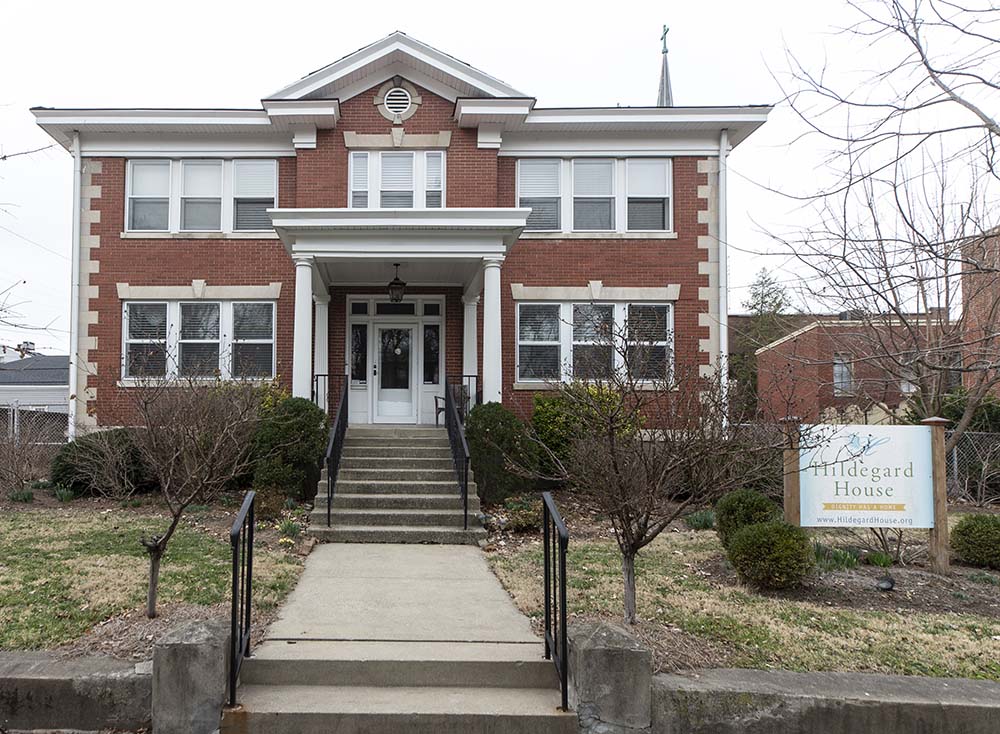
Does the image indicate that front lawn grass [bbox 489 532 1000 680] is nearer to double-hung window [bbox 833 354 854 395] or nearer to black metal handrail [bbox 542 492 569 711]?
black metal handrail [bbox 542 492 569 711]

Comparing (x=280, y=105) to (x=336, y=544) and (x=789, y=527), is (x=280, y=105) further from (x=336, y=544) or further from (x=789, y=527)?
(x=789, y=527)

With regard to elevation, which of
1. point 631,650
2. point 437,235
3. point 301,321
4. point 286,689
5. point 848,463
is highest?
point 437,235

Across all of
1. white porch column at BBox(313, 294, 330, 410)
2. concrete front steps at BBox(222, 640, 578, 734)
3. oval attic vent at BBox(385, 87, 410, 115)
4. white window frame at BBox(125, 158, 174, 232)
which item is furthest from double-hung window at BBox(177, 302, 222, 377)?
concrete front steps at BBox(222, 640, 578, 734)

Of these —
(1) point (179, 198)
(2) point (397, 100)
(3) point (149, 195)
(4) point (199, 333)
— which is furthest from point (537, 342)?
(3) point (149, 195)

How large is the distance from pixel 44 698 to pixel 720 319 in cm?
1297

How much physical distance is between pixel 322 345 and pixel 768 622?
35.1ft

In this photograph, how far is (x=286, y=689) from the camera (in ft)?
15.4

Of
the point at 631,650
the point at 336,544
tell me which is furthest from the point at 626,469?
the point at 336,544

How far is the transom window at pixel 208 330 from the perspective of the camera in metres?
14.8

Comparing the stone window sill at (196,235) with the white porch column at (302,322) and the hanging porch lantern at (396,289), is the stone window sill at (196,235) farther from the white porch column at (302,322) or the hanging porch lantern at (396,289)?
the hanging porch lantern at (396,289)

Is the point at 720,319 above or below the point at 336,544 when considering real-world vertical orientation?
above

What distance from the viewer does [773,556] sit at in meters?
6.86

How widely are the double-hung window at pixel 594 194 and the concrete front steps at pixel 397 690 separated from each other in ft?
36.5

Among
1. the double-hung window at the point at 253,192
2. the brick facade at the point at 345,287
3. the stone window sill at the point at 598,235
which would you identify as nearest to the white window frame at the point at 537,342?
the brick facade at the point at 345,287
